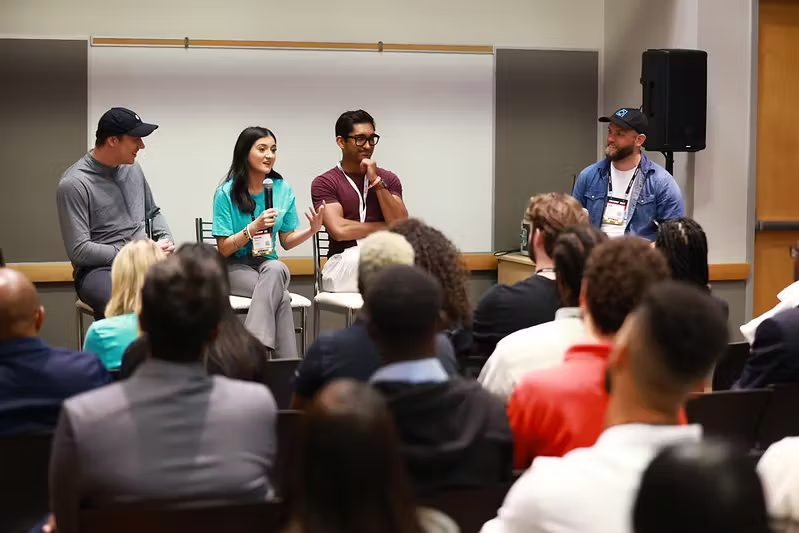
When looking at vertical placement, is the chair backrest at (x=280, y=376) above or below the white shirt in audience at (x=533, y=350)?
below

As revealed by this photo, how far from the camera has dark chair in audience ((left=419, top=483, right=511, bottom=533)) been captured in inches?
75.6

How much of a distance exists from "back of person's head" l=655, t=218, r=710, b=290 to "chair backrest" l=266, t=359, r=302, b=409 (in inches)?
55.0

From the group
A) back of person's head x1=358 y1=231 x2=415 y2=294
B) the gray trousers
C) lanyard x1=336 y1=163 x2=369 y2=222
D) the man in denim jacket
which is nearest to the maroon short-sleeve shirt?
lanyard x1=336 y1=163 x2=369 y2=222

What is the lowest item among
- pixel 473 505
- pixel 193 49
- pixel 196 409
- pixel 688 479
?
pixel 473 505

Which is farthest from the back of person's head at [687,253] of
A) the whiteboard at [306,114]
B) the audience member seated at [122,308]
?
the whiteboard at [306,114]

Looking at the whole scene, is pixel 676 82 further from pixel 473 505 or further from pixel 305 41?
pixel 473 505

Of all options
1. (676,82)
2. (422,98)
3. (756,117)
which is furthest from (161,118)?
(756,117)

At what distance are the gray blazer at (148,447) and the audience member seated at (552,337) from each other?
3.05ft

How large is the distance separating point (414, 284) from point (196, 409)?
517mm

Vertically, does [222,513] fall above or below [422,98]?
below

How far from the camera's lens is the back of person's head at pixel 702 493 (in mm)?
947

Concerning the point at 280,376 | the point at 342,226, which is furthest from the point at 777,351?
the point at 342,226

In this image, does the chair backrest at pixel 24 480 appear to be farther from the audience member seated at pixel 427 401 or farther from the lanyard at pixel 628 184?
the lanyard at pixel 628 184

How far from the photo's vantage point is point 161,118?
642 cm
